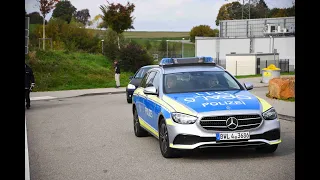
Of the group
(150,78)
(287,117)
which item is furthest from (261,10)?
(150,78)

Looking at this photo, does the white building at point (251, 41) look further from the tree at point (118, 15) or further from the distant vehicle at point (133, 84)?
the distant vehicle at point (133, 84)

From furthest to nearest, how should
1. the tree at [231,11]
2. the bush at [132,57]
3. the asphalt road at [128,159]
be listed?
the tree at [231,11] → the bush at [132,57] → the asphalt road at [128,159]

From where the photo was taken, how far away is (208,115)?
8711 millimetres

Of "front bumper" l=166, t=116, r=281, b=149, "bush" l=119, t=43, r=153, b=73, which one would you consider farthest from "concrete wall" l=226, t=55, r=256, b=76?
"front bumper" l=166, t=116, r=281, b=149

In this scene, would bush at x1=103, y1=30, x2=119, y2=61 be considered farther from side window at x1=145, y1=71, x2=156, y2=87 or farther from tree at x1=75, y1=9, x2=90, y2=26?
side window at x1=145, y1=71, x2=156, y2=87

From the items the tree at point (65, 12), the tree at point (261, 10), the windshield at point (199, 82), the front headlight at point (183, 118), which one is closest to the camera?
the front headlight at point (183, 118)

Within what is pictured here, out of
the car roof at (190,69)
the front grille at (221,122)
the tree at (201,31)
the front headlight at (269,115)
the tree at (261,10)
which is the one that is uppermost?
the tree at (261,10)

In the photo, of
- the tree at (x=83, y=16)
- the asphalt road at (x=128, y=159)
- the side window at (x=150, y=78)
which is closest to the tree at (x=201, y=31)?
the tree at (x=83, y=16)

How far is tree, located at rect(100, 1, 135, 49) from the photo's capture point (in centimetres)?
5397

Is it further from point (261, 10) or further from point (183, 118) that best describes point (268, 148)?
point (261, 10)

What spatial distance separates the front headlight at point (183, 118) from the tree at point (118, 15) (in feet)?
149

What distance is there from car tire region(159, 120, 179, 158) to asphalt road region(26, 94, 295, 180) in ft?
0.42

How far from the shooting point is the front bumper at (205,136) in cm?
870
